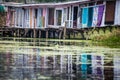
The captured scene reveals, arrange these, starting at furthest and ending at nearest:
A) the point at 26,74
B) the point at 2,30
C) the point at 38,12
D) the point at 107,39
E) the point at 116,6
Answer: the point at 38,12 → the point at 2,30 → the point at 116,6 → the point at 107,39 → the point at 26,74

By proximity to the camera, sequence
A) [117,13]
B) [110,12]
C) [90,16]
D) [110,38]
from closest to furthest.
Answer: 1. [110,38]
2. [117,13]
3. [110,12]
4. [90,16]

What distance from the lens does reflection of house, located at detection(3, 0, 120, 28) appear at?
3528 cm

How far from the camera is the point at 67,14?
45.0 metres

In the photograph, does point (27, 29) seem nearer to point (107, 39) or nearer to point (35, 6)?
point (35, 6)

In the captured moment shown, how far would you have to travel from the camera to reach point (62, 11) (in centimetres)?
4631

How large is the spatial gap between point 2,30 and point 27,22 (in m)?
6.09

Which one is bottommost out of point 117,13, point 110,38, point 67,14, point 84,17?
point 110,38

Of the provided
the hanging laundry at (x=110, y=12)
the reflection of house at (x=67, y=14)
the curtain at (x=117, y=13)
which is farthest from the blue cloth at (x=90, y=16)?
the curtain at (x=117, y=13)

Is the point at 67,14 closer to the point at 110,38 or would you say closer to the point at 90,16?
the point at 90,16

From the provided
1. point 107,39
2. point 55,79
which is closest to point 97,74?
point 55,79

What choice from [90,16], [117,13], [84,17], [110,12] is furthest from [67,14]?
[117,13]

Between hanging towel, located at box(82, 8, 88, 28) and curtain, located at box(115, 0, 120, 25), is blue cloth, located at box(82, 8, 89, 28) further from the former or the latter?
curtain, located at box(115, 0, 120, 25)

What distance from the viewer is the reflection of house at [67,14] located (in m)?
35.3

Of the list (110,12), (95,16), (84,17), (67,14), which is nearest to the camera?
(110,12)
